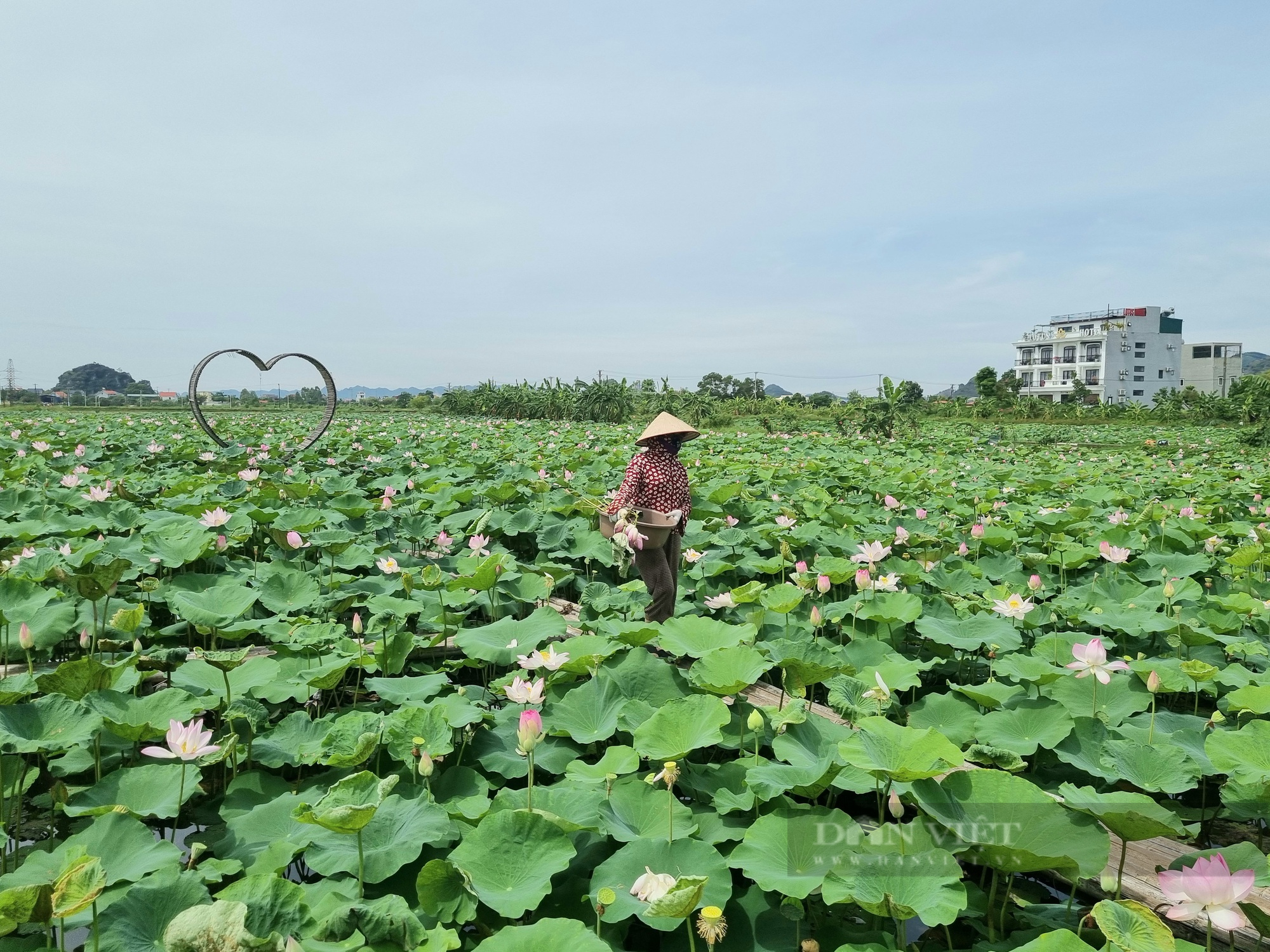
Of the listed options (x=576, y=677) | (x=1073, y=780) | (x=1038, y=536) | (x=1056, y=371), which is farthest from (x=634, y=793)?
(x=1056, y=371)

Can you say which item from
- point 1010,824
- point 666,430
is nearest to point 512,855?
point 1010,824

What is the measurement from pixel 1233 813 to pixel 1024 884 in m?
0.56

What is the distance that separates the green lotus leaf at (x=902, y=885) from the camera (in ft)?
4.04

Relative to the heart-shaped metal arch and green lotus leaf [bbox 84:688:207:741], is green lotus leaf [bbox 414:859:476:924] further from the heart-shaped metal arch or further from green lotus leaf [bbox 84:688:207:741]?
the heart-shaped metal arch

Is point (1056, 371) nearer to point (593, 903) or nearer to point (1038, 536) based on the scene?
point (1038, 536)

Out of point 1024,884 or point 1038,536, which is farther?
point 1038,536

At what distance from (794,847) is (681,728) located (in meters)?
0.43

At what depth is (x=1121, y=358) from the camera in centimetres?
6062

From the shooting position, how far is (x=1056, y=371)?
63562 mm

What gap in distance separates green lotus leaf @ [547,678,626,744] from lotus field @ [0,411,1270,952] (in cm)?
1

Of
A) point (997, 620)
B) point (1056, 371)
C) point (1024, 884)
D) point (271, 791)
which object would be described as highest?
point (1056, 371)

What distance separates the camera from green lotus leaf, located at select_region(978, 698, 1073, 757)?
6.39 feet

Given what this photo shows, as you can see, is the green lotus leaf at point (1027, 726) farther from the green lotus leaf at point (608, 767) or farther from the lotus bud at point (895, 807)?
the green lotus leaf at point (608, 767)

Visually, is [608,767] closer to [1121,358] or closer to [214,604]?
[214,604]
